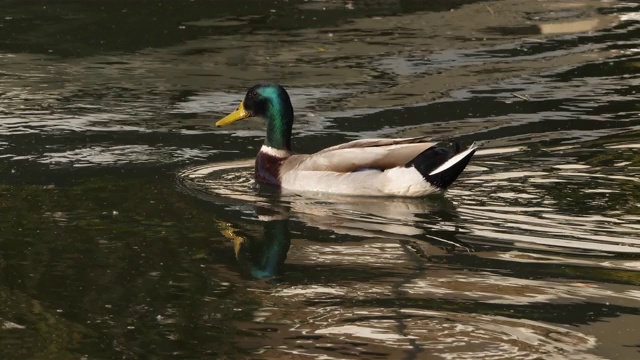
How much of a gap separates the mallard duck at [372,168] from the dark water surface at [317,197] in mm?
148

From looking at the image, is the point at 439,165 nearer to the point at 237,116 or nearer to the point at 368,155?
the point at 368,155

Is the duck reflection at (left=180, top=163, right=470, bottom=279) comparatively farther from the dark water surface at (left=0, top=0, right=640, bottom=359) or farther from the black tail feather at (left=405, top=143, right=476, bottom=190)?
the black tail feather at (left=405, top=143, right=476, bottom=190)

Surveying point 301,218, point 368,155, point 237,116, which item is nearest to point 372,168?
point 368,155

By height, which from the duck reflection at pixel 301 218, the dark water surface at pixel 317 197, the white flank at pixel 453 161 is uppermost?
the white flank at pixel 453 161

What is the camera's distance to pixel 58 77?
14.1 m

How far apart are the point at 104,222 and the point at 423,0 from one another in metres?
9.47

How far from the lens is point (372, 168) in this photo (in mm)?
10141

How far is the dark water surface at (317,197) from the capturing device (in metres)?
7.00

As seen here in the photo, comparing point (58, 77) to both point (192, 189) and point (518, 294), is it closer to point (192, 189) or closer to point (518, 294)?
point (192, 189)

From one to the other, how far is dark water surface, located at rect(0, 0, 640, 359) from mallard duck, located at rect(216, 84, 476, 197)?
15cm

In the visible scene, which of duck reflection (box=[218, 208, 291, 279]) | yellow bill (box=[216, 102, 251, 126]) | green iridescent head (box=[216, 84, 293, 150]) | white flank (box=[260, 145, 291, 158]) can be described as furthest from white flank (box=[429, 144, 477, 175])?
yellow bill (box=[216, 102, 251, 126])

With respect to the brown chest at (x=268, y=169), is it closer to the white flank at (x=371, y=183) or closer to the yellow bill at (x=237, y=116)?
the white flank at (x=371, y=183)

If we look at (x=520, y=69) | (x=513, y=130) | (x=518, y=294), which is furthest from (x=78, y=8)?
(x=518, y=294)

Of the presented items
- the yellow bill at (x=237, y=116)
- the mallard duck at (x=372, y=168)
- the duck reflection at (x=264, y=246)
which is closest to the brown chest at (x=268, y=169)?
the mallard duck at (x=372, y=168)
